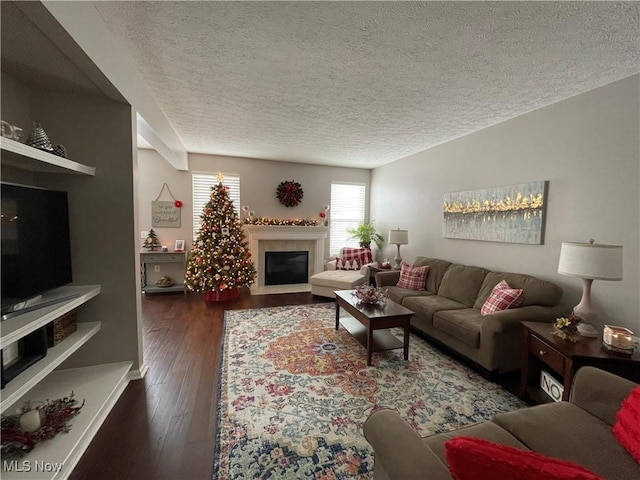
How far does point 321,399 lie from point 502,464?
169 cm

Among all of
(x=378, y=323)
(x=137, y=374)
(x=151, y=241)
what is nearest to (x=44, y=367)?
(x=137, y=374)

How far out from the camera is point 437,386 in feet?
7.60

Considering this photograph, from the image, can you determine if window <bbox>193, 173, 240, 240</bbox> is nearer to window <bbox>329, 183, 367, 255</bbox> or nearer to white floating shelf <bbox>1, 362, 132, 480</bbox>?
window <bbox>329, 183, 367, 255</bbox>

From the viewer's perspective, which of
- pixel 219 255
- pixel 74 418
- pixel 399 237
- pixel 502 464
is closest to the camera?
pixel 502 464

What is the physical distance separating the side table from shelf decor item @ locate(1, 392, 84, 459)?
127 inches

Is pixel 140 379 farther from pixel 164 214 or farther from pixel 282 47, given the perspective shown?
pixel 164 214

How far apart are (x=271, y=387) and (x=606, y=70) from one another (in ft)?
12.3

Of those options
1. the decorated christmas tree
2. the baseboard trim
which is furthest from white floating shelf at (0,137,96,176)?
the decorated christmas tree

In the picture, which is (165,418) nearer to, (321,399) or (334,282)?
(321,399)

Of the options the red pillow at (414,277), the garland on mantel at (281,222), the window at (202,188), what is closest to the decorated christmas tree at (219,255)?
the garland on mantel at (281,222)

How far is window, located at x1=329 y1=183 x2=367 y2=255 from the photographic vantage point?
6.11 metres

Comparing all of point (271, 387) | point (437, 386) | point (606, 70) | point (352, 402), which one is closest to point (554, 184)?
point (606, 70)

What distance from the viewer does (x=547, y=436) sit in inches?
48.0

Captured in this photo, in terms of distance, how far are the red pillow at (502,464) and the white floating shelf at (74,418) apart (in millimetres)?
1942
